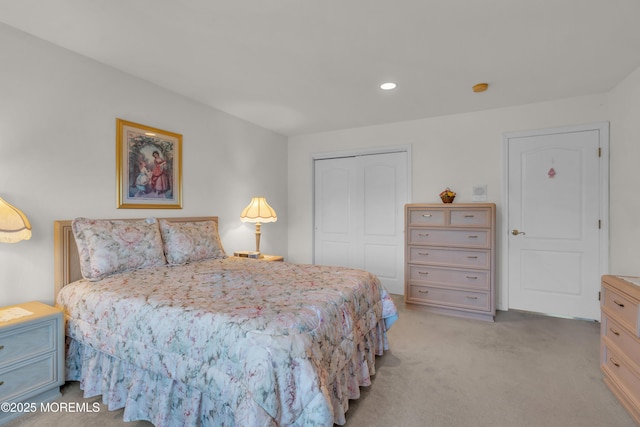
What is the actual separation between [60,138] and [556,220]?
4.62 metres

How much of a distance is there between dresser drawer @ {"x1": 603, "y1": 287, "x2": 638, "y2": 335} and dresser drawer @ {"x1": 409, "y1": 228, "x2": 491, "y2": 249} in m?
1.17

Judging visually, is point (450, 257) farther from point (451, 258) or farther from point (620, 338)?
point (620, 338)

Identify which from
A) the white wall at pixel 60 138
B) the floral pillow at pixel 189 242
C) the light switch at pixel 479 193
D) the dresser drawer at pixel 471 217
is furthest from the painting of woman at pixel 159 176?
the light switch at pixel 479 193

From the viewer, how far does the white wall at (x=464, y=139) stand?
10.9ft

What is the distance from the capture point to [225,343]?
1357 mm

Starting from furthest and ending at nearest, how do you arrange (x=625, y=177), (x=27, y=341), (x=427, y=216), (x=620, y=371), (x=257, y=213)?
(x=257, y=213)
(x=427, y=216)
(x=625, y=177)
(x=620, y=371)
(x=27, y=341)

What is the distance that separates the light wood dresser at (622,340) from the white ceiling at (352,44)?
1.68 metres

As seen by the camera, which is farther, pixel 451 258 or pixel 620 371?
pixel 451 258

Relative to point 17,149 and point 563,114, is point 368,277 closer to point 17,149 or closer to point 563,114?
point 17,149

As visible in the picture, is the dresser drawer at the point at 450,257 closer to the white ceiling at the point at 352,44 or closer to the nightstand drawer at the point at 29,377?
the white ceiling at the point at 352,44

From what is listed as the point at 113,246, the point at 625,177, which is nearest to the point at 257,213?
the point at 113,246

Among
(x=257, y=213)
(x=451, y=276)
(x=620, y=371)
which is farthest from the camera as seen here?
(x=257, y=213)

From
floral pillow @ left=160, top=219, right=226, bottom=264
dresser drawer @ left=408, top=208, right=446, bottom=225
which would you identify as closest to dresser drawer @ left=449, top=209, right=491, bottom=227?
dresser drawer @ left=408, top=208, right=446, bottom=225

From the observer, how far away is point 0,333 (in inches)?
65.5
